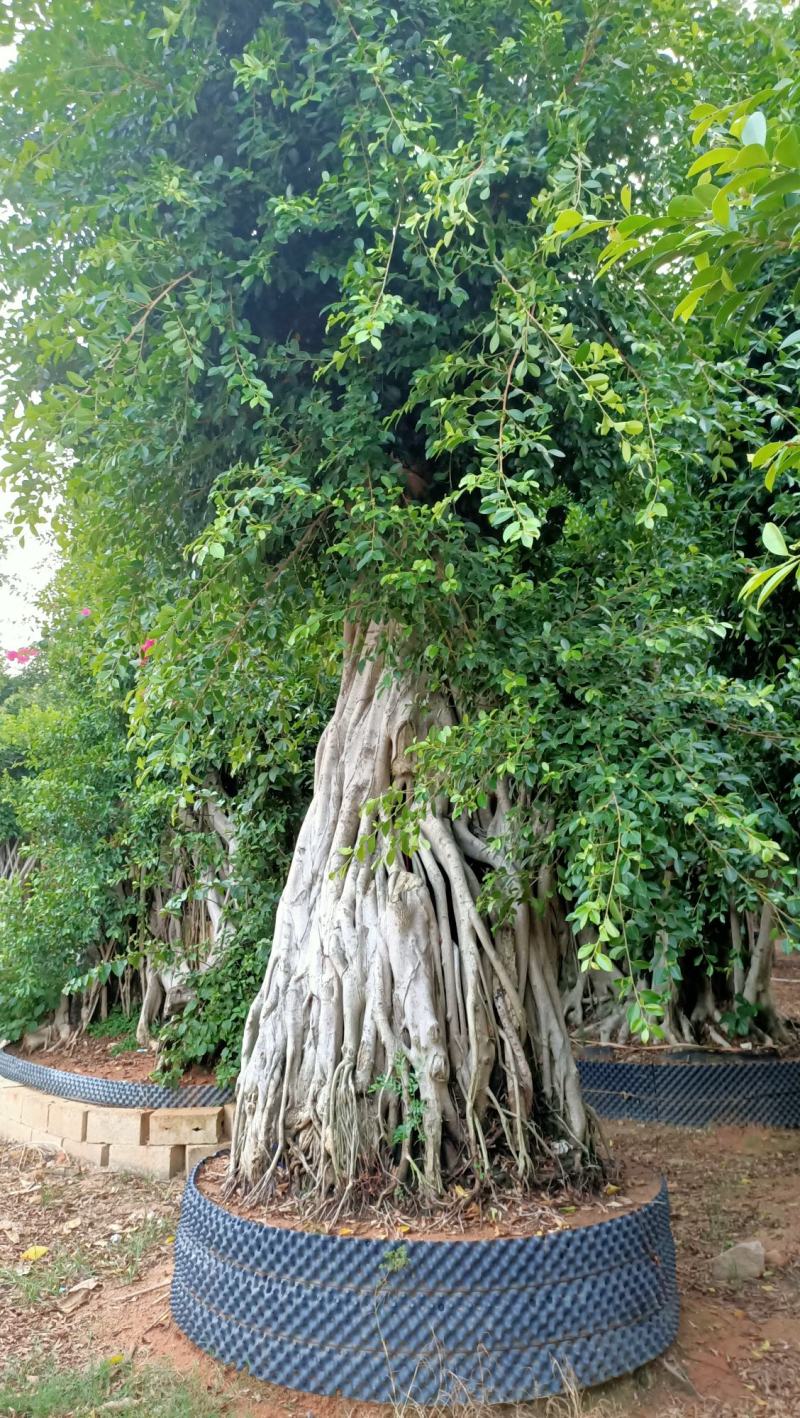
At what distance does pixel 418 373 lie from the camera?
3.29m

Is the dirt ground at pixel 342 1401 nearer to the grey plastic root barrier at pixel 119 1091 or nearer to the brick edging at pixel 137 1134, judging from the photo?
the brick edging at pixel 137 1134

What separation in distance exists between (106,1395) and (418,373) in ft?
11.0

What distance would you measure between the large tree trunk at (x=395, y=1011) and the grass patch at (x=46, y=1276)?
0.94m

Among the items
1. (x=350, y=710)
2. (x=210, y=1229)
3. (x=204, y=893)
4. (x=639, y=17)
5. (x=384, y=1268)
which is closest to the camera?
(x=384, y=1268)

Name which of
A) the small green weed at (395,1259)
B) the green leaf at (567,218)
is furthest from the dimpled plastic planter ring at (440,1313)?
the green leaf at (567,218)

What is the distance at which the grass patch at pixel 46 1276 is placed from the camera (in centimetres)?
392

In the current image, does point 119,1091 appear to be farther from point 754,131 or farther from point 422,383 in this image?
point 754,131

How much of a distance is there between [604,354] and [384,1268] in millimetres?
2802

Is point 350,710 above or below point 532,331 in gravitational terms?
below

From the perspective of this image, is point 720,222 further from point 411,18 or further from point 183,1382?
point 183,1382

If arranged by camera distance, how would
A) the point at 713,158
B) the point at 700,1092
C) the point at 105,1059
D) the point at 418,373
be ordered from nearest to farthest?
the point at 713,158 → the point at 418,373 → the point at 700,1092 → the point at 105,1059

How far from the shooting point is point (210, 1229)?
3.37 metres

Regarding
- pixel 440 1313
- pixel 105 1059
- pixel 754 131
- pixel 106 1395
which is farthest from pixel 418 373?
pixel 105 1059

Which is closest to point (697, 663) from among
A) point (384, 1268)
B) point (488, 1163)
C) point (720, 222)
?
point (488, 1163)
